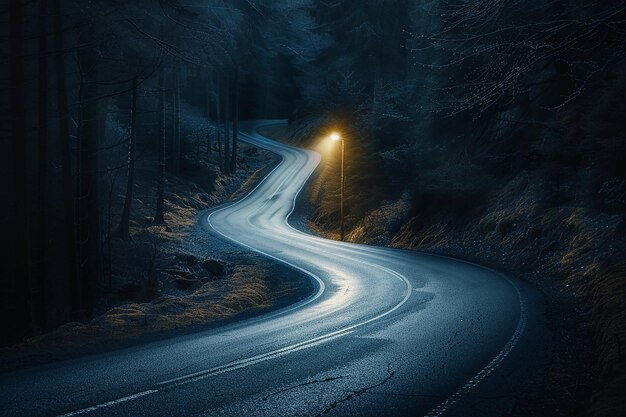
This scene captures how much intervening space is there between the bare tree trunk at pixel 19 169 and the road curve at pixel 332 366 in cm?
445

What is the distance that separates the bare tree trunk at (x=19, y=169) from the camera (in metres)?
10.6

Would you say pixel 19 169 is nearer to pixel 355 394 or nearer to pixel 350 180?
pixel 355 394

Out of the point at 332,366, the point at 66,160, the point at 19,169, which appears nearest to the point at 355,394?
the point at 332,366

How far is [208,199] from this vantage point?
44469 mm

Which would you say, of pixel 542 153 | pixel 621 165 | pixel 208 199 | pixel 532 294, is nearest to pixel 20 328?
pixel 532 294

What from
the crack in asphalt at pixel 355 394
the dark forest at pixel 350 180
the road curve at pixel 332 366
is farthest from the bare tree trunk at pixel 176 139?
the crack in asphalt at pixel 355 394

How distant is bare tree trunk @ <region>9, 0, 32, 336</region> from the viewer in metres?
10.6

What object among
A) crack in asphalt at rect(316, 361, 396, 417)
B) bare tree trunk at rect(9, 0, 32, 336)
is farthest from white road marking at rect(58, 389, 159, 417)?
bare tree trunk at rect(9, 0, 32, 336)

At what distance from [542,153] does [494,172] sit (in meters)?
3.56

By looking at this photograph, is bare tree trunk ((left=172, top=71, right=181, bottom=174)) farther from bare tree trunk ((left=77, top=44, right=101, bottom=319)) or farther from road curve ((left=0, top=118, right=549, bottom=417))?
road curve ((left=0, top=118, right=549, bottom=417))

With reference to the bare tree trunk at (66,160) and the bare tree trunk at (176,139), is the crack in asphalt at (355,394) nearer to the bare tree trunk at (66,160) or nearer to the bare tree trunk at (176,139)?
the bare tree trunk at (66,160)

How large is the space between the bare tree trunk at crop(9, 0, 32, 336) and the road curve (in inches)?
175

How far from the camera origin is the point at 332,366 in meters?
7.29

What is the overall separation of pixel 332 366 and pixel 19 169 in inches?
333
